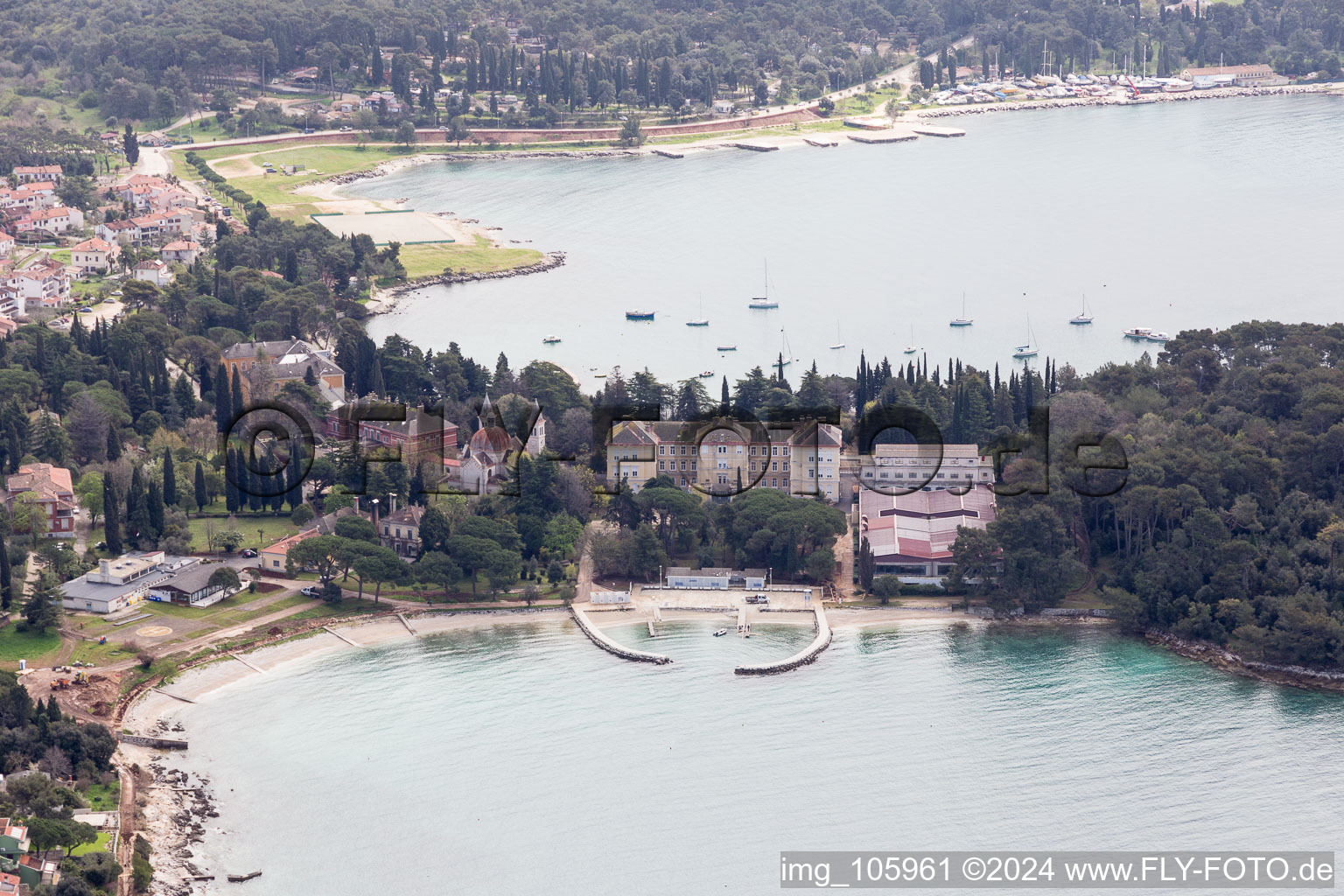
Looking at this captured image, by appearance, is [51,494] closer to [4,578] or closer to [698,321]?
[4,578]

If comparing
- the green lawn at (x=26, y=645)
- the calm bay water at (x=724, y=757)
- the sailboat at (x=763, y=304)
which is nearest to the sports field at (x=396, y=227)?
the sailboat at (x=763, y=304)

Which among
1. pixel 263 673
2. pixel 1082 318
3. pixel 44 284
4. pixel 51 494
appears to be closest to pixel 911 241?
pixel 1082 318

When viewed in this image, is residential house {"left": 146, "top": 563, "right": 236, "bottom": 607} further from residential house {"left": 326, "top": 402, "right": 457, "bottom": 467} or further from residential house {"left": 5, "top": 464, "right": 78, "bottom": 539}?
residential house {"left": 326, "top": 402, "right": 457, "bottom": 467}

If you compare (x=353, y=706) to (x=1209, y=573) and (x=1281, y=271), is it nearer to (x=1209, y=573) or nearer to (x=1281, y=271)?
(x=1209, y=573)

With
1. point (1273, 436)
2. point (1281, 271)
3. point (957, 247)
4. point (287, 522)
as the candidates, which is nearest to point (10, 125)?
point (957, 247)

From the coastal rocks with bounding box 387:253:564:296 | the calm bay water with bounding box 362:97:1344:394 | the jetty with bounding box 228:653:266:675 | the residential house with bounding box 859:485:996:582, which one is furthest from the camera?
the coastal rocks with bounding box 387:253:564:296

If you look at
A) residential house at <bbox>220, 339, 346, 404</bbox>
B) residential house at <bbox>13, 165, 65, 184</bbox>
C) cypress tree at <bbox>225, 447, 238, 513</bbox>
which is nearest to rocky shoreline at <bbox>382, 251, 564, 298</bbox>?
residential house at <bbox>220, 339, 346, 404</bbox>
